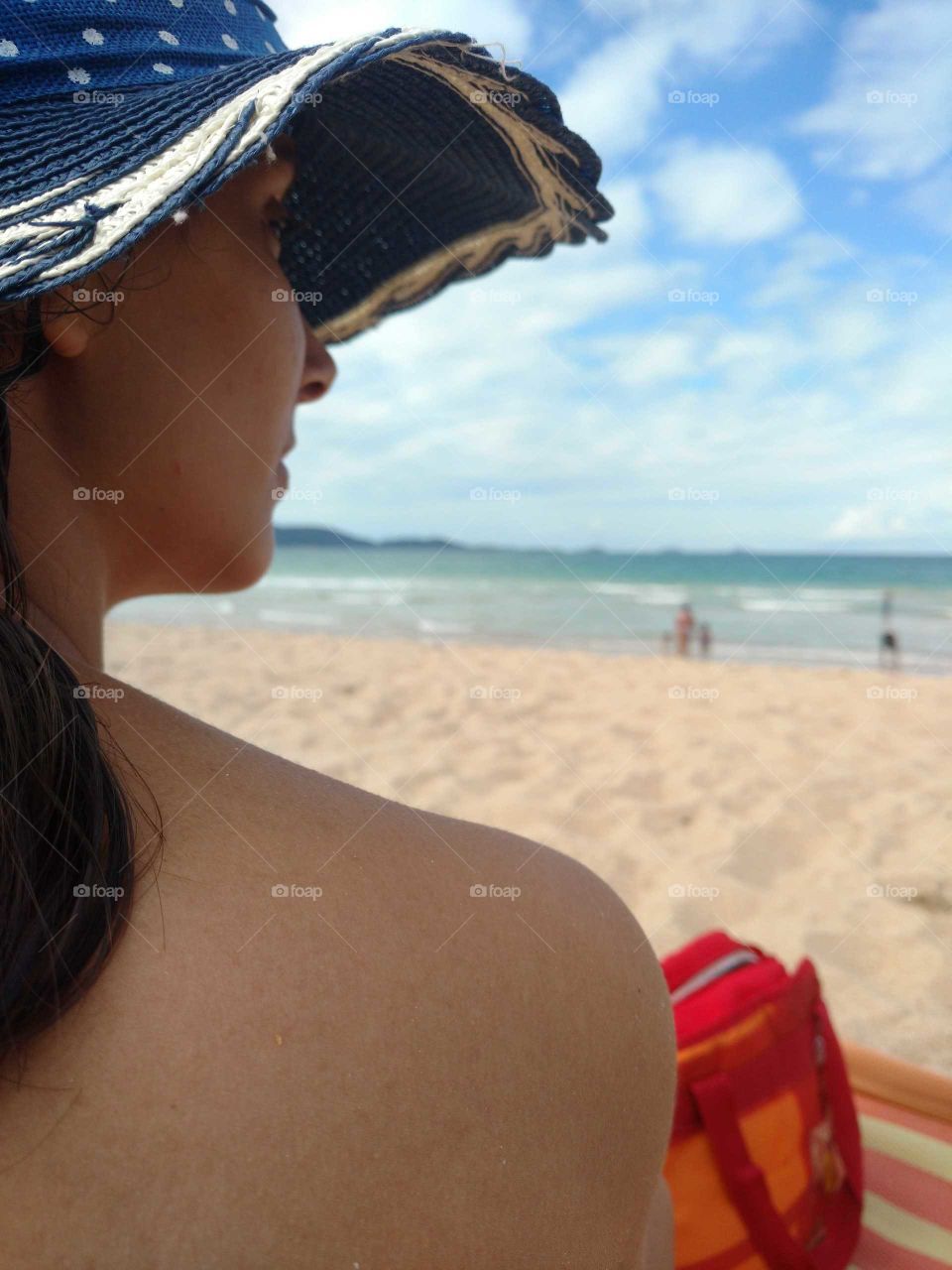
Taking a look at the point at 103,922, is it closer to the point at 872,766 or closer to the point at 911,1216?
the point at 911,1216

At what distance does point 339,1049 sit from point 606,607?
18752 millimetres

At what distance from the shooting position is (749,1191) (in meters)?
1.45

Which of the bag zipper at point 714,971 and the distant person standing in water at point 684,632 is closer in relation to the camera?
the bag zipper at point 714,971

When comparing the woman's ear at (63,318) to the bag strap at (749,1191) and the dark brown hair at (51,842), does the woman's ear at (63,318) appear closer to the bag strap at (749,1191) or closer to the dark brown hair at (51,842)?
the dark brown hair at (51,842)

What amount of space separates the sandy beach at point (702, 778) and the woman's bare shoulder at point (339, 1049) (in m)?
1.79

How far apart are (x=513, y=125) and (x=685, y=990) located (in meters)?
1.50

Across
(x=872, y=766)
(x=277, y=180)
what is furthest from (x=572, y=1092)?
(x=872, y=766)

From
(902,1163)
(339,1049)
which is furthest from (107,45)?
(902,1163)

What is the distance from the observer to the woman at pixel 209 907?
23.7 inches

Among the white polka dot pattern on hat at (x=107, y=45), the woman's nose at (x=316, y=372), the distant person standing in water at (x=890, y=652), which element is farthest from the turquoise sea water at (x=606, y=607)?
the white polka dot pattern on hat at (x=107, y=45)

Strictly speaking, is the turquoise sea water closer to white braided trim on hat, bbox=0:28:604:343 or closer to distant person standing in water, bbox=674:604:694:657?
distant person standing in water, bbox=674:604:694:657

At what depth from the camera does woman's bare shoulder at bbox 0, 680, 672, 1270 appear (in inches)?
23.4

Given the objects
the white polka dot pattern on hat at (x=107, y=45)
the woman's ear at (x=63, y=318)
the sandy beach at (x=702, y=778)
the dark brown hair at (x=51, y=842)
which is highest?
the white polka dot pattern on hat at (x=107, y=45)

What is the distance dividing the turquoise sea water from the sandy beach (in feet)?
7.62
